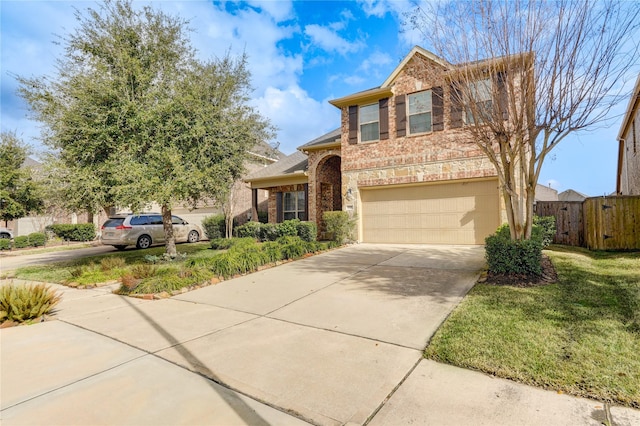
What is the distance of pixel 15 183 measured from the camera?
53.0 feet

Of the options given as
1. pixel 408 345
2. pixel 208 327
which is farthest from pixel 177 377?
pixel 408 345

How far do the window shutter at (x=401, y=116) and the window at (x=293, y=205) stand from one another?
19.7 feet

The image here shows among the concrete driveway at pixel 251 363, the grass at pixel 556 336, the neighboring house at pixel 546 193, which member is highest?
the neighboring house at pixel 546 193

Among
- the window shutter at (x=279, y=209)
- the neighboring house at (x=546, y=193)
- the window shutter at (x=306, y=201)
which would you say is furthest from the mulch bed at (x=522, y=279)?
the neighboring house at (x=546, y=193)

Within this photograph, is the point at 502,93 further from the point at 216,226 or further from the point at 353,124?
the point at 216,226

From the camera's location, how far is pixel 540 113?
535 cm

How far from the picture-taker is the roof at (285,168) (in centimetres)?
1548

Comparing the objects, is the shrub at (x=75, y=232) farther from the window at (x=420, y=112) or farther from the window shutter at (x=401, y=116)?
the window at (x=420, y=112)

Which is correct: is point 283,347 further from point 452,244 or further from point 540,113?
point 452,244

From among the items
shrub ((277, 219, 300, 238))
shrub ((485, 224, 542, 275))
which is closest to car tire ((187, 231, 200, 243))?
shrub ((277, 219, 300, 238))

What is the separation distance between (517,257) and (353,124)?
8.52 meters

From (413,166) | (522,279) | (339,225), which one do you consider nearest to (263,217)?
(339,225)

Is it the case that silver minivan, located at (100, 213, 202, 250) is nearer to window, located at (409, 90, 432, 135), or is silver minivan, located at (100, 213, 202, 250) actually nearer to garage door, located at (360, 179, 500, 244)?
garage door, located at (360, 179, 500, 244)

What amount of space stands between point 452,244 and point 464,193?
1.78 metres
